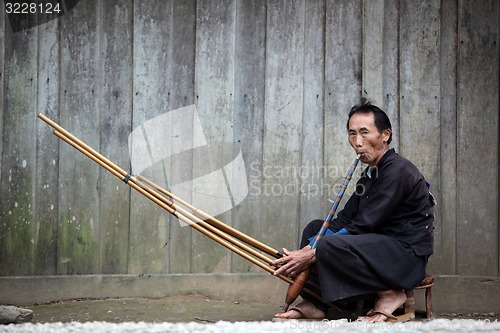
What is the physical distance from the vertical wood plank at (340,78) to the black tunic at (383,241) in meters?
0.63

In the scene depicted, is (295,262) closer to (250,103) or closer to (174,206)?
(174,206)

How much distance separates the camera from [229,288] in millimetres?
4602

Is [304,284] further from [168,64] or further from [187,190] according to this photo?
[168,64]

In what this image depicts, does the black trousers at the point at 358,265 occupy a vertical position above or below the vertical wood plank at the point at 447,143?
below

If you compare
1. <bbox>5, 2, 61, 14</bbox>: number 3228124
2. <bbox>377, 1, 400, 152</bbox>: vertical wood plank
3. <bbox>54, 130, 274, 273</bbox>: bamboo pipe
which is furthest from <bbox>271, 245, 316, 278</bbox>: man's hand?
<bbox>5, 2, 61, 14</bbox>: number 3228124

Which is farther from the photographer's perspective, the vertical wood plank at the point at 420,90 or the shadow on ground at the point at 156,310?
the vertical wood plank at the point at 420,90

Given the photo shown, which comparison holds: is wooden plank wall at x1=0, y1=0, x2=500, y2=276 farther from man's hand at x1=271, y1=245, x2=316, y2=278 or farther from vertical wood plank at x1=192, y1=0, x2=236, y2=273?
man's hand at x1=271, y1=245, x2=316, y2=278

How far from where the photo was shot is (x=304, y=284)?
12.7 ft

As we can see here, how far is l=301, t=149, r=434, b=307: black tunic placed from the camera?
12.2ft

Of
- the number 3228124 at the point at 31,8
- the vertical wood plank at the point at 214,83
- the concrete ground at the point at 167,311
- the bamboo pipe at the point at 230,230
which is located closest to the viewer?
the bamboo pipe at the point at 230,230

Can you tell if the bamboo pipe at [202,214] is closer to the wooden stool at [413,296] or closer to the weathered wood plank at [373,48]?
the wooden stool at [413,296]

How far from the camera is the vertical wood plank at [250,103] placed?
4.57 meters

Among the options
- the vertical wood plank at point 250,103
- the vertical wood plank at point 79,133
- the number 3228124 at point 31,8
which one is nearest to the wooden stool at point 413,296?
the vertical wood plank at point 250,103

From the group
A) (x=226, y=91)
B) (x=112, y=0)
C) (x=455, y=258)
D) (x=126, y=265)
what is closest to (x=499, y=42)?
(x=455, y=258)
